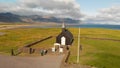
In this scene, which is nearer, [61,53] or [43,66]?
[43,66]

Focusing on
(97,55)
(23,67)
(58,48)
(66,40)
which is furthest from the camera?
(66,40)

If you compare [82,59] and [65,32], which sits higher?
[65,32]

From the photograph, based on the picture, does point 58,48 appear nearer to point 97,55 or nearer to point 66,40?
point 66,40

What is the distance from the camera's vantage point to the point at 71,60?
42469 millimetres

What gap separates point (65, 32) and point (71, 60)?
61.7 feet

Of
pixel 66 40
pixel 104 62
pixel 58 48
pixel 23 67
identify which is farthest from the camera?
pixel 66 40

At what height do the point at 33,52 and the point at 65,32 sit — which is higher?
the point at 65,32

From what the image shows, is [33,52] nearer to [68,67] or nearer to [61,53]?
[61,53]

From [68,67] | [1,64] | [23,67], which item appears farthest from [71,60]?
[1,64]

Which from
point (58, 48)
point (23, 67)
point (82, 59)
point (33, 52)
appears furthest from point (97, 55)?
point (23, 67)

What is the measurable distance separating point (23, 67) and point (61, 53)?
16.5m

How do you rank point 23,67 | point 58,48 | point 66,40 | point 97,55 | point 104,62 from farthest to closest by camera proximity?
point 66,40 < point 58,48 < point 97,55 < point 104,62 < point 23,67

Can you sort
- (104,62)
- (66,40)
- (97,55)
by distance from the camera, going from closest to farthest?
1. (104,62)
2. (97,55)
3. (66,40)

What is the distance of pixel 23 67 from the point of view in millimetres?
34875
